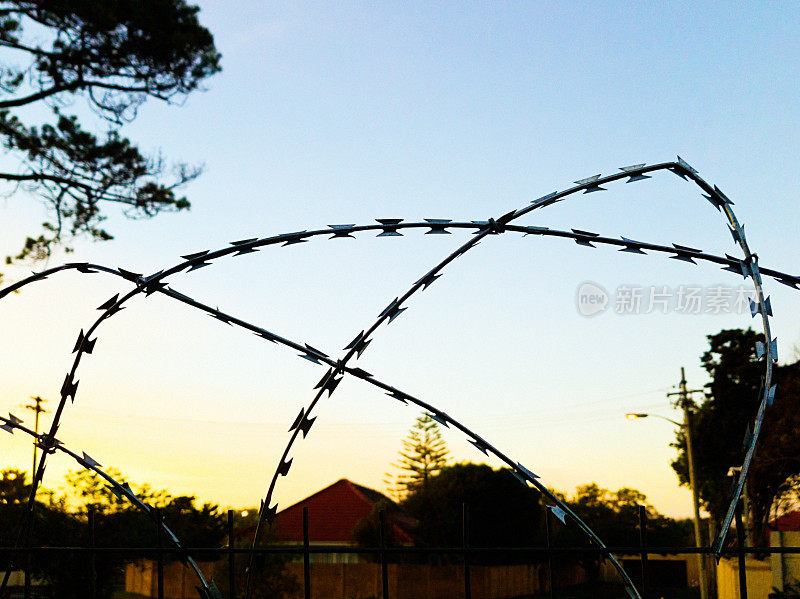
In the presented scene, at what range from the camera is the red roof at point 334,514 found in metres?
37.5

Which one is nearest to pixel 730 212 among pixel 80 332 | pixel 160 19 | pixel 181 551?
pixel 181 551

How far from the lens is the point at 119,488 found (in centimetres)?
417

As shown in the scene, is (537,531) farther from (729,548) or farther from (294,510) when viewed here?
(729,548)

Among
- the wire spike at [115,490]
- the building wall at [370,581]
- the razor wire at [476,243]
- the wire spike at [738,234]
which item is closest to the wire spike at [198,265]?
the razor wire at [476,243]

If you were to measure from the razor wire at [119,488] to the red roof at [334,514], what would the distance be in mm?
32646

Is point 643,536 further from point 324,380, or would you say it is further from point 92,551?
point 92,551

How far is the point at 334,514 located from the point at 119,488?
36.0 meters

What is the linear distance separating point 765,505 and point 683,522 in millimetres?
44919

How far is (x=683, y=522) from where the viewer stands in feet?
231

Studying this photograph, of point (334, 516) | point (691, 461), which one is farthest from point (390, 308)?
point (334, 516)

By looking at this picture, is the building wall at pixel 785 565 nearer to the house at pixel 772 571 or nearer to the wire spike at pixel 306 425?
the house at pixel 772 571

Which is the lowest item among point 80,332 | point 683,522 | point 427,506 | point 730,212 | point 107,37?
point 683,522

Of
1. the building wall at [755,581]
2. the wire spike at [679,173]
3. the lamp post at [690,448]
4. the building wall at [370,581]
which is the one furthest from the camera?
the building wall at [370,581]

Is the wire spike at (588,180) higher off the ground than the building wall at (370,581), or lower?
higher
